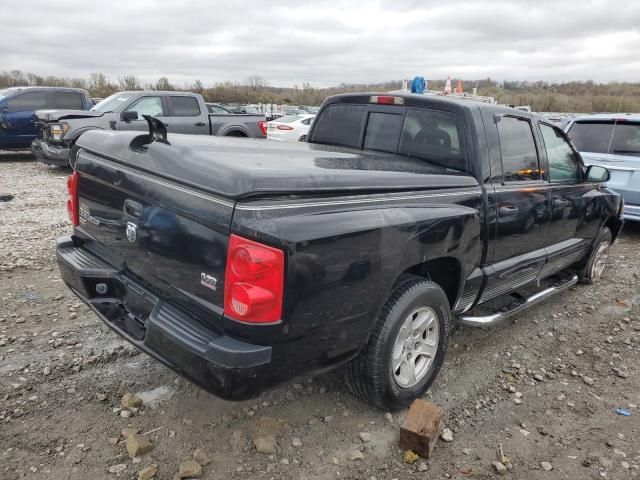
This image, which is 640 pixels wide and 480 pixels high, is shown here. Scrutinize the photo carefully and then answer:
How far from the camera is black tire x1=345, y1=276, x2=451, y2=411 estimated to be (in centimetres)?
267

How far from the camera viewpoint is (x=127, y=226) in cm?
258

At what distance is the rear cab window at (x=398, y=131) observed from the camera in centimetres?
342

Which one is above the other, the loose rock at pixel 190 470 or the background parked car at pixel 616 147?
the background parked car at pixel 616 147

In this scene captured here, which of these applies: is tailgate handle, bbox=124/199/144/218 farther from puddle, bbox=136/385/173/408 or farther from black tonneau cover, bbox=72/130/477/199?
puddle, bbox=136/385/173/408

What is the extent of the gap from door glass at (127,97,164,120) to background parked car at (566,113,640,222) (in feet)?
27.1

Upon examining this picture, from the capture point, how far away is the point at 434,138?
350cm

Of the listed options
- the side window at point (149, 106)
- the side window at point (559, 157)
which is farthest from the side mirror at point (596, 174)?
the side window at point (149, 106)

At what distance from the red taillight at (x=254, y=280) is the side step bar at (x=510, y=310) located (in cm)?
180

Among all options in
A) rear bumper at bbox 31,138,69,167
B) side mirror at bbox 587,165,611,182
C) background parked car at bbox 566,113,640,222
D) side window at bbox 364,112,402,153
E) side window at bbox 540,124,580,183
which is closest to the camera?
side window at bbox 364,112,402,153

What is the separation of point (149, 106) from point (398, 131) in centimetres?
862

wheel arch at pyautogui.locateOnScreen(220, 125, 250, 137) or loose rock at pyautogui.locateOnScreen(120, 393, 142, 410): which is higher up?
wheel arch at pyautogui.locateOnScreen(220, 125, 250, 137)

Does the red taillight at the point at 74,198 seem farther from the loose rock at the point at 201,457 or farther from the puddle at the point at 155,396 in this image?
the loose rock at the point at 201,457

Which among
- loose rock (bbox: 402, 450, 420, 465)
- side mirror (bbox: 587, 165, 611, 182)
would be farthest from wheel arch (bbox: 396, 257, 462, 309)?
side mirror (bbox: 587, 165, 611, 182)

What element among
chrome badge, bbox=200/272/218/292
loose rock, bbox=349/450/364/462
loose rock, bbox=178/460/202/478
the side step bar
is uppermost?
chrome badge, bbox=200/272/218/292
